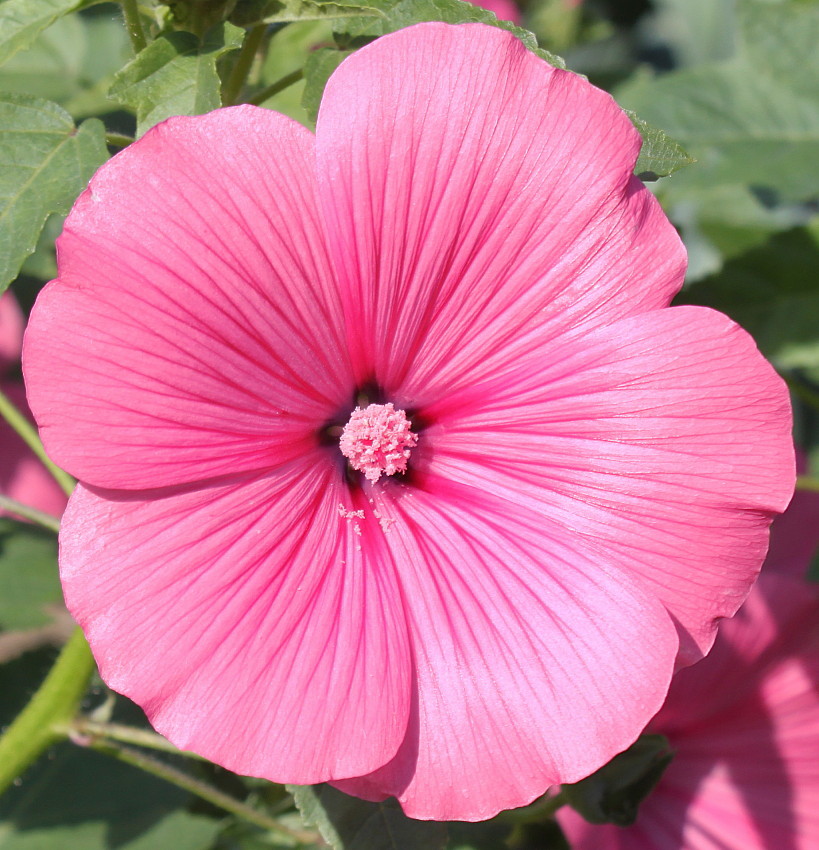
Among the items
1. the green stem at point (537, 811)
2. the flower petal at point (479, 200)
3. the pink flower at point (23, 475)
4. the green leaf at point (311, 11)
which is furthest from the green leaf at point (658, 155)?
the pink flower at point (23, 475)

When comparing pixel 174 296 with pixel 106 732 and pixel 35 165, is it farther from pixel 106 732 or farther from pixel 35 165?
pixel 106 732

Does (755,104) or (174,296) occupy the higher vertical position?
(174,296)

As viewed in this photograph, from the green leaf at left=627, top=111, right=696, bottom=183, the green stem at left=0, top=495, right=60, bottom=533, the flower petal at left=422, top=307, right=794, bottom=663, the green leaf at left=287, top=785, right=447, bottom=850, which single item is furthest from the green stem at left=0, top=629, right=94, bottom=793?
the green leaf at left=627, top=111, right=696, bottom=183

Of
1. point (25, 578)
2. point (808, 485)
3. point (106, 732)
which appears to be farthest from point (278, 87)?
point (808, 485)

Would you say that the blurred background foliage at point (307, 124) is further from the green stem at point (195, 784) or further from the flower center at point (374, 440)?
the flower center at point (374, 440)

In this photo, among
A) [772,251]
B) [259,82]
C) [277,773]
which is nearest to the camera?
[277,773]

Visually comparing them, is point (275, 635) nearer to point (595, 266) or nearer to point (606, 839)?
point (595, 266)

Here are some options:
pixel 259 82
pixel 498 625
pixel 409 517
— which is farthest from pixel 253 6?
pixel 498 625
